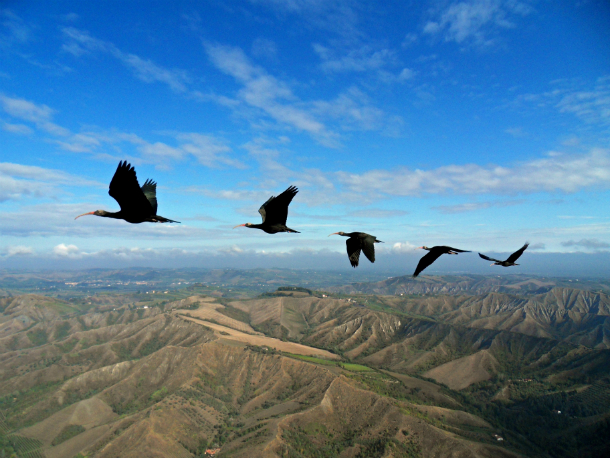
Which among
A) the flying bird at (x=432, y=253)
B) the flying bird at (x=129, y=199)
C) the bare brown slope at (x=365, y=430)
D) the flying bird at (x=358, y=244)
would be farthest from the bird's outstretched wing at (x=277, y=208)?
the bare brown slope at (x=365, y=430)

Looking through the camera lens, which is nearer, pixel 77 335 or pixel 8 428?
pixel 8 428

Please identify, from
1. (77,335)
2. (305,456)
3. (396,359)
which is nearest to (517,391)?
(396,359)

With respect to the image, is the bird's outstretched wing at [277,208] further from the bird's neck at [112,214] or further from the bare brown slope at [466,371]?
the bare brown slope at [466,371]

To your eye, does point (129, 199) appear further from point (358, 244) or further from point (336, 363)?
point (336, 363)

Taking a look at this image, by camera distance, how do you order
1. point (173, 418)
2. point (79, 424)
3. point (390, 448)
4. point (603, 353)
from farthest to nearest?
point (603, 353) → point (79, 424) → point (173, 418) → point (390, 448)

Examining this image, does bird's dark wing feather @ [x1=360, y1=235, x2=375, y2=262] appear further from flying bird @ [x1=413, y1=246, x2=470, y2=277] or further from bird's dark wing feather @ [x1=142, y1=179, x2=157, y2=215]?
bird's dark wing feather @ [x1=142, y1=179, x2=157, y2=215]

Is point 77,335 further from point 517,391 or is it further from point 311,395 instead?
point 517,391

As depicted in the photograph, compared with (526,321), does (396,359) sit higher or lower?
lower

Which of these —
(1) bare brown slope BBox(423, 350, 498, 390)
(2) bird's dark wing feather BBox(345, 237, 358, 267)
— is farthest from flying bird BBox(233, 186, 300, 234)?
(1) bare brown slope BBox(423, 350, 498, 390)
